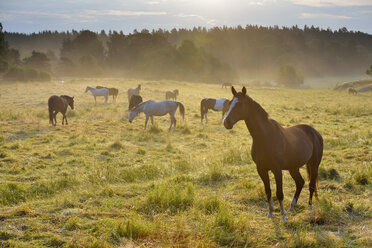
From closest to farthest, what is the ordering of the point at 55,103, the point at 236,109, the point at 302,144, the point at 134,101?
the point at 236,109 < the point at 302,144 < the point at 55,103 < the point at 134,101

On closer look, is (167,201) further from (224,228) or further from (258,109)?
(258,109)

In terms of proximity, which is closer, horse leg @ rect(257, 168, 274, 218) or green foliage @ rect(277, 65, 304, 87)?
horse leg @ rect(257, 168, 274, 218)

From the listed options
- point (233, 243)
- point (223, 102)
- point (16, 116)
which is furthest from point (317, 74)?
point (233, 243)

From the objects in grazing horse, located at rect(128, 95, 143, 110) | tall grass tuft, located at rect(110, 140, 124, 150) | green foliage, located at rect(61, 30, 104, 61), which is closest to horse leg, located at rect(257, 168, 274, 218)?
tall grass tuft, located at rect(110, 140, 124, 150)

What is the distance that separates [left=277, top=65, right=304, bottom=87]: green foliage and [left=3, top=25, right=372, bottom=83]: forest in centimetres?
227

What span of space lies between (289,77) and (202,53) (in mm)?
25131

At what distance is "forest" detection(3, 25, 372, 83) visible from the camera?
71.3 meters

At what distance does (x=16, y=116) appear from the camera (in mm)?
17172

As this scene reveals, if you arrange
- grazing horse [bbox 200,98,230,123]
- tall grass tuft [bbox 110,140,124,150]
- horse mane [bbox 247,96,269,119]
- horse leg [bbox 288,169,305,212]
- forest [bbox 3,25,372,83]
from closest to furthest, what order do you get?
horse mane [bbox 247,96,269,119] → horse leg [bbox 288,169,305,212] → tall grass tuft [bbox 110,140,124,150] → grazing horse [bbox 200,98,230,123] → forest [bbox 3,25,372,83]

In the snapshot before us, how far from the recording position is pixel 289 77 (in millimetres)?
79188

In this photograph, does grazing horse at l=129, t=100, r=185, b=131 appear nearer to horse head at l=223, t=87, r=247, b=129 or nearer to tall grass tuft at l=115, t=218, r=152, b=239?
horse head at l=223, t=87, r=247, b=129

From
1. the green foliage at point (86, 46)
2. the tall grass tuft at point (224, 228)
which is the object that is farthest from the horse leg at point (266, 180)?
the green foliage at point (86, 46)

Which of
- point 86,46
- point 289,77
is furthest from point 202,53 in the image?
point 86,46

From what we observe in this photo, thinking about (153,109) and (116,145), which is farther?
(153,109)
